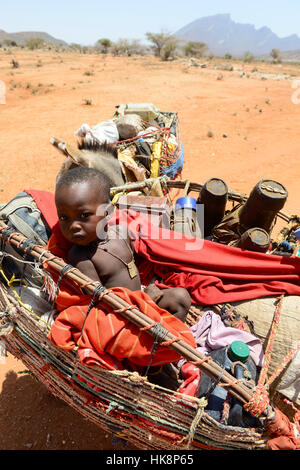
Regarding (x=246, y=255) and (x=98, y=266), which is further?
(x=246, y=255)

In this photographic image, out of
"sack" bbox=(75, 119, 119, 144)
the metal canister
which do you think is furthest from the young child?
"sack" bbox=(75, 119, 119, 144)

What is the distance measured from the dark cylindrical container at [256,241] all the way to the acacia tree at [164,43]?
28.5m

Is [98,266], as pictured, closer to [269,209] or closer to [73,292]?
[73,292]

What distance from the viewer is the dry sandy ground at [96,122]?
2406 mm

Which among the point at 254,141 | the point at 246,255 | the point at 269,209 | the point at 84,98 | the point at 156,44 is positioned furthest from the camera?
the point at 156,44

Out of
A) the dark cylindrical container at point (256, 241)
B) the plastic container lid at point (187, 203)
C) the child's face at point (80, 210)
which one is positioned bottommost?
the dark cylindrical container at point (256, 241)

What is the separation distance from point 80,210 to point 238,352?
1153 millimetres

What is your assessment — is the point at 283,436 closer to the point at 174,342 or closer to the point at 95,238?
the point at 174,342

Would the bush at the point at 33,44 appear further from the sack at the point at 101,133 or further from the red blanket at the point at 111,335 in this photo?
the red blanket at the point at 111,335

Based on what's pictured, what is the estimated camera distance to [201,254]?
2.19 meters

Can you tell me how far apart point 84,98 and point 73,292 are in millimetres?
11907

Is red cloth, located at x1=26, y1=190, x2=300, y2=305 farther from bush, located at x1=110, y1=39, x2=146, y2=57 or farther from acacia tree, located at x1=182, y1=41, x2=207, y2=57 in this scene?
acacia tree, located at x1=182, y1=41, x2=207, y2=57

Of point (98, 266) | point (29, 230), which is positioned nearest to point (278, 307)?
point (98, 266)

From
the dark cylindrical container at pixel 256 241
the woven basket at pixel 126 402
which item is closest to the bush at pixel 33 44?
the dark cylindrical container at pixel 256 241
